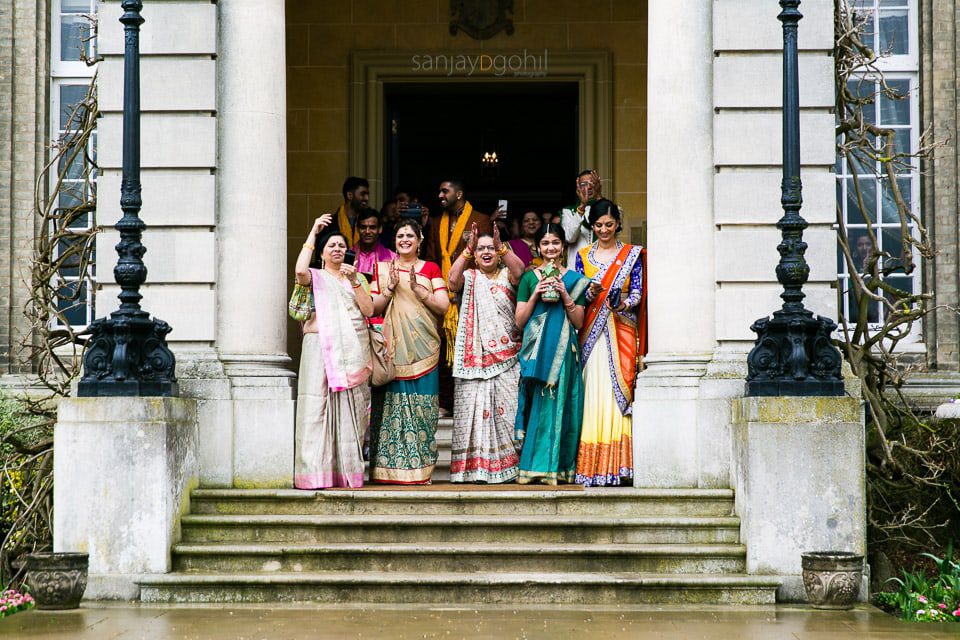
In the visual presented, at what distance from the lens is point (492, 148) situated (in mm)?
16594

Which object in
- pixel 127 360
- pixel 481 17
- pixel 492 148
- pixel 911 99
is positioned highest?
pixel 481 17

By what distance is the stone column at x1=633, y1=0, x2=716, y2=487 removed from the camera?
35.9ft

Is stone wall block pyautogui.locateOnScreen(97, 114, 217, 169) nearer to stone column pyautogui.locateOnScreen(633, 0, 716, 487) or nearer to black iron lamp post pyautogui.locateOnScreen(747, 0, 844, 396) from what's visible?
stone column pyautogui.locateOnScreen(633, 0, 716, 487)

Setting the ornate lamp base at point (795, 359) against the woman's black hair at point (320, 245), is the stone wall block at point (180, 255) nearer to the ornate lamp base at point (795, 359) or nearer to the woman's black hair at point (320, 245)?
the woman's black hair at point (320, 245)

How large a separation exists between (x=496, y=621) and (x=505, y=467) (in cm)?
280

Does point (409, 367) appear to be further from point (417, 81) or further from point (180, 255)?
point (417, 81)

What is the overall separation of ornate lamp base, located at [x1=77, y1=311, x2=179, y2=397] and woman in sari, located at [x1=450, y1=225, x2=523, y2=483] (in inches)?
97.9

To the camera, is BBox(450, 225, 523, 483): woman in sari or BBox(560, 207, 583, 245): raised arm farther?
BBox(560, 207, 583, 245): raised arm

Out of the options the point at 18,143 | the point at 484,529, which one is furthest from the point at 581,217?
the point at 18,143

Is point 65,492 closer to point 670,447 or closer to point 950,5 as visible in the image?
point 670,447

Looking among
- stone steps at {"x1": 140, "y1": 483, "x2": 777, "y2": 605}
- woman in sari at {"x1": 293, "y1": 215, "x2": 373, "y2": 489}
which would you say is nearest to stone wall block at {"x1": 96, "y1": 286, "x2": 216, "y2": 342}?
woman in sari at {"x1": 293, "y1": 215, "x2": 373, "y2": 489}

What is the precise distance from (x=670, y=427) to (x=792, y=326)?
58.8 inches

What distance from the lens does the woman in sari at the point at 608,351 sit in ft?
36.6

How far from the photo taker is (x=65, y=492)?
9812 mm
